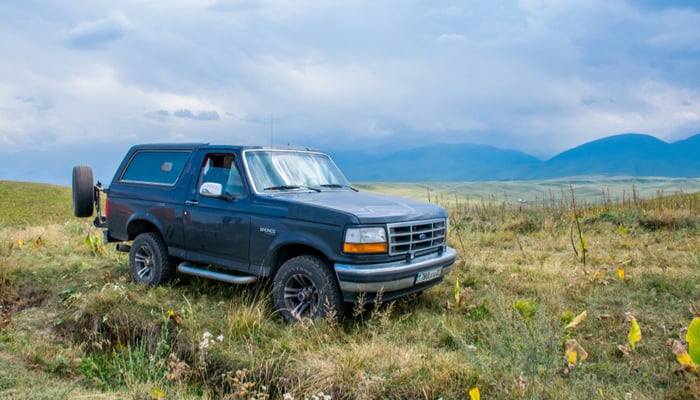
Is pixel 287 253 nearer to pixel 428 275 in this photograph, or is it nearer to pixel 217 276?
pixel 217 276

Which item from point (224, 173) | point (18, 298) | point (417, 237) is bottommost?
point (18, 298)

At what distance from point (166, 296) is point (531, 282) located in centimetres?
499

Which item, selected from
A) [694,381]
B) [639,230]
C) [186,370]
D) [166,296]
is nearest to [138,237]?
[166,296]

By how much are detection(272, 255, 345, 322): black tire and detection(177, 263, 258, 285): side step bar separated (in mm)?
447

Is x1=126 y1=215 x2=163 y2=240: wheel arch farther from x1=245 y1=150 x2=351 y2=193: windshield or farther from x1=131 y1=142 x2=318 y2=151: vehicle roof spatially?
x1=245 y1=150 x2=351 y2=193: windshield

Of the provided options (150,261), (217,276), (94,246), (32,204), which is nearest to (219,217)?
(217,276)

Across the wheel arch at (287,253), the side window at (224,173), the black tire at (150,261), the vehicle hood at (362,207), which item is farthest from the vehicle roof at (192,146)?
the wheel arch at (287,253)

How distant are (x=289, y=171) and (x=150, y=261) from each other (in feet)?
8.13

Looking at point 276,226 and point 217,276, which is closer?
point 276,226

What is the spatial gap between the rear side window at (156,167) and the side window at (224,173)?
46cm

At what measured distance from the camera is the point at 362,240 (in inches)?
189

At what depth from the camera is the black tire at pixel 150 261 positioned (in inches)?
260

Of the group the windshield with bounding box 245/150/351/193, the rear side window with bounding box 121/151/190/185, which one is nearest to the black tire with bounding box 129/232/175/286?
the rear side window with bounding box 121/151/190/185

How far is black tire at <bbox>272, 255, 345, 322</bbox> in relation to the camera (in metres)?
4.91
